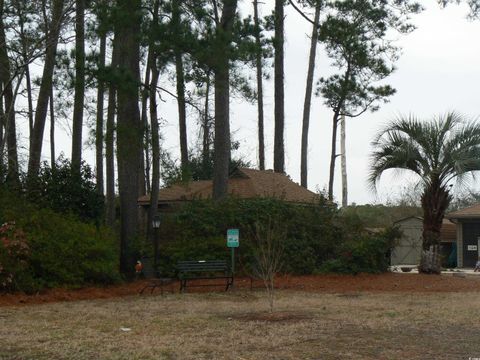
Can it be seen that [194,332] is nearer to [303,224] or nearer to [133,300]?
[133,300]

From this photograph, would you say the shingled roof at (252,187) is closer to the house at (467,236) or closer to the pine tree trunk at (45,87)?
the pine tree trunk at (45,87)

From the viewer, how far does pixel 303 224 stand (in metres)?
21.9

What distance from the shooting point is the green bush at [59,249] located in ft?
54.7

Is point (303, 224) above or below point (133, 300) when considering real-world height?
above

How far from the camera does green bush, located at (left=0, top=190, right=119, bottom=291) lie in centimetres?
1669

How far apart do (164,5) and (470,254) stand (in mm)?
23724

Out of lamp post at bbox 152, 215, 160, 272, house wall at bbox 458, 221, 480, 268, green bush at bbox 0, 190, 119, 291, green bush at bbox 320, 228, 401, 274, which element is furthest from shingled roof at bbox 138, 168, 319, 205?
green bush at bbox 0, 190, 119, 291

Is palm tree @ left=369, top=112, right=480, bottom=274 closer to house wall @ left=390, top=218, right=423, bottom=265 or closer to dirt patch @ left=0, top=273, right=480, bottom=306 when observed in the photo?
dirt patch @ left=0, top=273, right=480, bottom=306

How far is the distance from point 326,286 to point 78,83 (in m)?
8.54

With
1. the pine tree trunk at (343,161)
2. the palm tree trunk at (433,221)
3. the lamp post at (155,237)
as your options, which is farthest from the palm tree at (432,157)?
the pine tree trunk at (343,161)

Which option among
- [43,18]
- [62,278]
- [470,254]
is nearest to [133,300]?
[62,278]

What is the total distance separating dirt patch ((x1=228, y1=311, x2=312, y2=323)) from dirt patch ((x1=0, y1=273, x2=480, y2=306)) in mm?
5049

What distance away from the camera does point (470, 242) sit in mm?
35312

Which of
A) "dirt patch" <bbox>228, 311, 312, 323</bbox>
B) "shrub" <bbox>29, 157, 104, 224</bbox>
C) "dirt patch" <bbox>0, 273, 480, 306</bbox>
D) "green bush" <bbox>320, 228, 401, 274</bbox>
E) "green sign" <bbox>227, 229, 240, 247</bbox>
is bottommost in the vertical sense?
"dirt patch" <bbox>0, 273, 480, 306</bbox>
